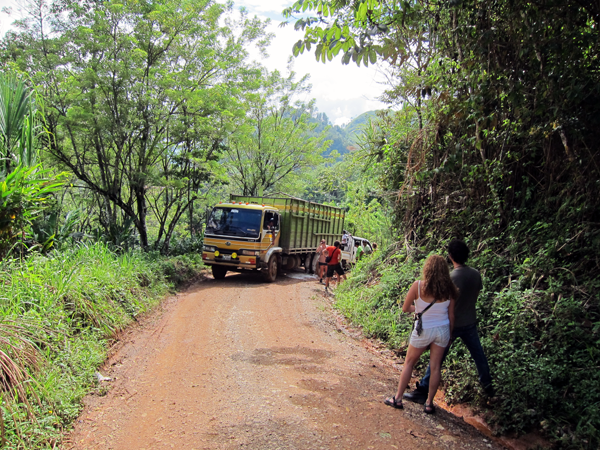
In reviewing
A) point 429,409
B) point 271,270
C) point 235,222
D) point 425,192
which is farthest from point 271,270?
point 429,409

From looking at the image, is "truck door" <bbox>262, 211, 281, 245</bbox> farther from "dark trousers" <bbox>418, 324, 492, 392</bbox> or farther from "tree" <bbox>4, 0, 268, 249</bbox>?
"dark trousers" <bbox>418, 324, 492, 392</bbox>

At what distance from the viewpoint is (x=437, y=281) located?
423 cm

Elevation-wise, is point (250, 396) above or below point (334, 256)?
below

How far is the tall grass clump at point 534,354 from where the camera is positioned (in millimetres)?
3822

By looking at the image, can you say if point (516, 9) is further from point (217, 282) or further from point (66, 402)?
point (217, 282)

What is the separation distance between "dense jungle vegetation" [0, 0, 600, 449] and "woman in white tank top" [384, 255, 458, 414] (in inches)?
31.0

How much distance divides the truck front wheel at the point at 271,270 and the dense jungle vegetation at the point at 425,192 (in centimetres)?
287

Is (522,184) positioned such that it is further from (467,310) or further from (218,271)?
(218,271)

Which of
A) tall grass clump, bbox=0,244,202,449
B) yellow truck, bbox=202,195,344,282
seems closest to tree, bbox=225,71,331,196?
yellow truck, bbox=202,195,344,282

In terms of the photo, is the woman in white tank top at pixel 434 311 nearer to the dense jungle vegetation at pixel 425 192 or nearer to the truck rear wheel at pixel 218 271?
the dense jungle vegetation at pixel 425 192

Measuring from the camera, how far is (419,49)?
26.0 ft

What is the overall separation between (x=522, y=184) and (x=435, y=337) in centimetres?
352

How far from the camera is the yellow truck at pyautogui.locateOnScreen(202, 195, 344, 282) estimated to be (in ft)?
43.4

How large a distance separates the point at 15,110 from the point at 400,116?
8.48 metres
